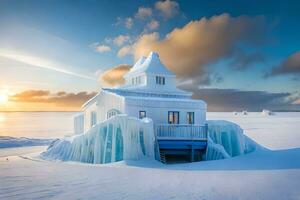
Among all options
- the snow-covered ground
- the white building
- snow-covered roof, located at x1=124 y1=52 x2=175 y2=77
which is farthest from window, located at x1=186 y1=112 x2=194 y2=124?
snow-covered roof, located at x1=124 y1=52 x2=175 y2=77

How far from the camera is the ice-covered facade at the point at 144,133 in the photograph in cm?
2206

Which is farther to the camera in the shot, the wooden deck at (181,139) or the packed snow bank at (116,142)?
the wooden deck at (181,139)

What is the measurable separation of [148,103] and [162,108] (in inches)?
53.2

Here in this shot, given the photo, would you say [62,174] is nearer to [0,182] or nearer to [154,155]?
[0,182]

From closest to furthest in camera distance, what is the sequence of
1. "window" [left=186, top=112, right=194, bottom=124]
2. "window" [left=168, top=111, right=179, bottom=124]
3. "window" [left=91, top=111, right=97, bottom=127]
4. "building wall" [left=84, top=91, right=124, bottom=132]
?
1. "building wall" [left=84, top=91, right=124, bottom=132]
2. "window" [left=168, top=111, right=179, bottom=124]
3. "window" [left=186, top=112, right=194, bottom=124]
4. "window" [left=91, top=111, right=97, bottom=127]

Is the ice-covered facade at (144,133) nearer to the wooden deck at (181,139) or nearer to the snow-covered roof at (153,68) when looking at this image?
the wooden deck at (181,139)

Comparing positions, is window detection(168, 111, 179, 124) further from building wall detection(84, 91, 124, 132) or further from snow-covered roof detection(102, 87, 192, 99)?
snow-covered roof detection(102, 87, 192, 99)

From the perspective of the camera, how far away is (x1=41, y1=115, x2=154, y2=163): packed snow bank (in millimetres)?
21531

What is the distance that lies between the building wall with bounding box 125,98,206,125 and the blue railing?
9.45 feet

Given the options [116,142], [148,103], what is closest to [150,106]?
[148,103]

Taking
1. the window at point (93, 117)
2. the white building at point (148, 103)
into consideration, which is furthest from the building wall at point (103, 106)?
the window at point (93, 117)

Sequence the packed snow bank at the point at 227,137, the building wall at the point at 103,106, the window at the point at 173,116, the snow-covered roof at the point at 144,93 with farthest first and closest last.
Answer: the snow-covered roof at the point at 144,93 < the window at the point at 173,116 < the packed snow bank at the point at 227,137 < the building wall at the point at 103,106

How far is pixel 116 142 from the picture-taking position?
22.3m

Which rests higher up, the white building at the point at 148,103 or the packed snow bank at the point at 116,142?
the white building at the point at 148,103
